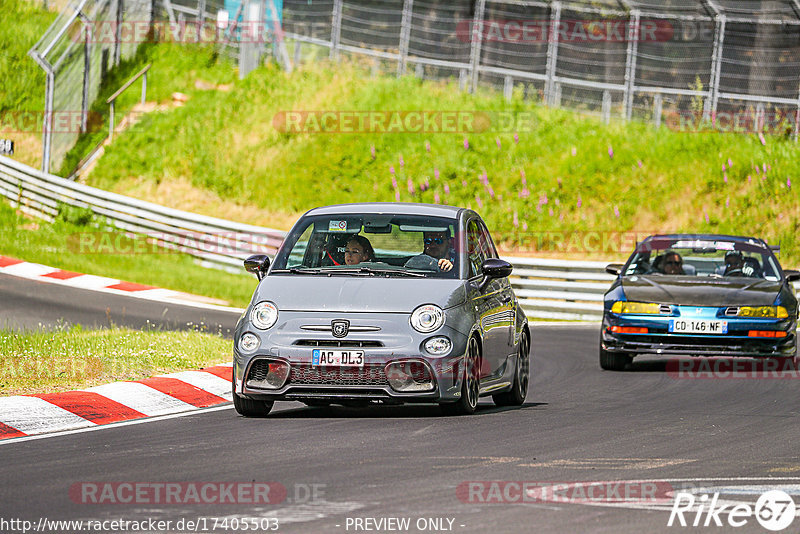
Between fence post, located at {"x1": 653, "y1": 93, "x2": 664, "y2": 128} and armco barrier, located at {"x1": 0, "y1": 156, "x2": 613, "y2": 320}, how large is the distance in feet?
22.3

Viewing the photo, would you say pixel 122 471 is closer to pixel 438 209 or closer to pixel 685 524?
pixel 685 524

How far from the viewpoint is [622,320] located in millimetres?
14648

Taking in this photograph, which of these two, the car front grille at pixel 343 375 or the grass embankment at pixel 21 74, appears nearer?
the car front grille at pixel 343 375

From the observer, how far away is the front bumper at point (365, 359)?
9664 millimetres

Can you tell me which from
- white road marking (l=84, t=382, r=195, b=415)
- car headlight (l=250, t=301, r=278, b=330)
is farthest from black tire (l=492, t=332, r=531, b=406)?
white road marking (l=84, t=382, r=195, b=415)

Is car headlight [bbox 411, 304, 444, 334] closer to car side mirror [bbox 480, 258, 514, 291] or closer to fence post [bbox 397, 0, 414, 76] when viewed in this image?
car side mirror [bbox 480, 258, 514, 291]

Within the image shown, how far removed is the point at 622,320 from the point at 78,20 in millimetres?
20451

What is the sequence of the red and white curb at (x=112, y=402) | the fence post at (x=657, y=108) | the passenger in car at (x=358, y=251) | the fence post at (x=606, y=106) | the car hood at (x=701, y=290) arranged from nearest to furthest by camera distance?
the red and white curb at (x=112, y=402)
the passenger in car at (x=358, y=251)
the car hood at (x=701, y=290)
the fence post at (x=657, y=108)
the fence post at (x=606, y=106)

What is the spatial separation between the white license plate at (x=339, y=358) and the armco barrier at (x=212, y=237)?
15.4 metres

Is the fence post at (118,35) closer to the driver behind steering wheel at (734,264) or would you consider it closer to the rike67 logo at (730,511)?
the driver behind steering wheel at (734,264)

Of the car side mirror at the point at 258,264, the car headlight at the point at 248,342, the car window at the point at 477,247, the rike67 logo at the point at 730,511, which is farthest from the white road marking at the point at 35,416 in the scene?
the rike67 logo at the point at 730,511

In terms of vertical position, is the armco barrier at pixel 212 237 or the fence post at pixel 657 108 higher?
the fence post at pixel 657 108

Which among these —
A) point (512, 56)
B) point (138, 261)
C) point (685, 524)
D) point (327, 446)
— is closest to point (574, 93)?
point (512, 56)

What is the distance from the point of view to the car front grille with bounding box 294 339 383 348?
9688 millimetres
